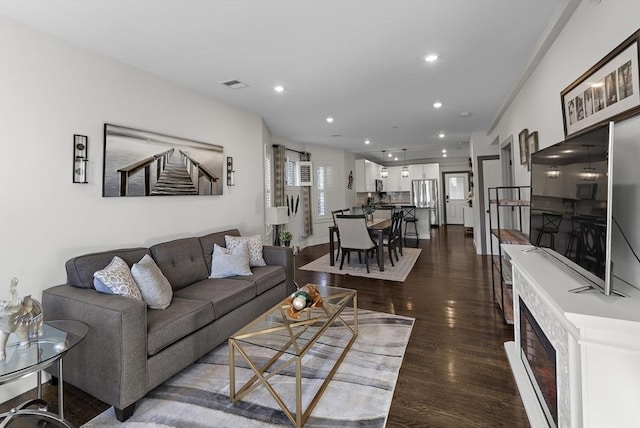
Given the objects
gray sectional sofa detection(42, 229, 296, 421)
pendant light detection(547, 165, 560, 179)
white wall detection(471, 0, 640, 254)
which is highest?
white wall detection(471, 0, 640, 254)

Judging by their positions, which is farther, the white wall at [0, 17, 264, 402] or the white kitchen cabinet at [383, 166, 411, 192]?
the white kitchen cabinet at [383, 166, 411, 192]

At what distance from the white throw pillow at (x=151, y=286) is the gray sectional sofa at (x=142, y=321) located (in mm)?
68

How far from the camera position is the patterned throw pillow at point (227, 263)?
10.1 ft

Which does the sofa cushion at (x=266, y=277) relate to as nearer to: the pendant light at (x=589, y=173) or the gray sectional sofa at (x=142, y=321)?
the gray sectional sofa at (x=142, y=321)

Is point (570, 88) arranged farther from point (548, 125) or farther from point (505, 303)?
point (505, 303)

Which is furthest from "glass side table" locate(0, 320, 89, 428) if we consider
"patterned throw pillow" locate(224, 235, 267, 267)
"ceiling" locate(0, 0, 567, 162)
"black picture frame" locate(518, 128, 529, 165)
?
"black picture frame" locate(518, 128, 529, 165)

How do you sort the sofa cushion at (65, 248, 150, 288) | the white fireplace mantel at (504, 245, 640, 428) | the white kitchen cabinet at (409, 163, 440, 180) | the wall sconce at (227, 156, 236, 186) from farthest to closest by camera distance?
the white kitchen cabinet at (409, 163, 440, 180) < the wall sconce at (227, 156, 236, 186) < the sofa cushion at (65, 248, 150, 288) < the white fireplace mantel at (504, 245, 640, 428)

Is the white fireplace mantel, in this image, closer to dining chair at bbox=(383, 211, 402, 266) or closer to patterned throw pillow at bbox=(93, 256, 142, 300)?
patterned throw pillow at bbox=(93, 256, 142, 300)

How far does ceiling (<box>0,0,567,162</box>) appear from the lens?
203 cm

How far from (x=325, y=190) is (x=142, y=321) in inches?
254

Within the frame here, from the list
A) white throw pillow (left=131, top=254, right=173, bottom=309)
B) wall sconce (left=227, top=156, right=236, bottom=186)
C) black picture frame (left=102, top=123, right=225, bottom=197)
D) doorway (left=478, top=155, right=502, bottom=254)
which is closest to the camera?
white throw pillow (left=131, top=254, right=173, bottom=309)

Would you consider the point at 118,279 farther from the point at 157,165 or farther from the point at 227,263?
the point at 157,165

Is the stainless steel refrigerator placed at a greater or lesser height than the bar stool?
greater

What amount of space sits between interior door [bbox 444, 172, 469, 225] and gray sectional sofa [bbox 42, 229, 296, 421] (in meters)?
10.1
